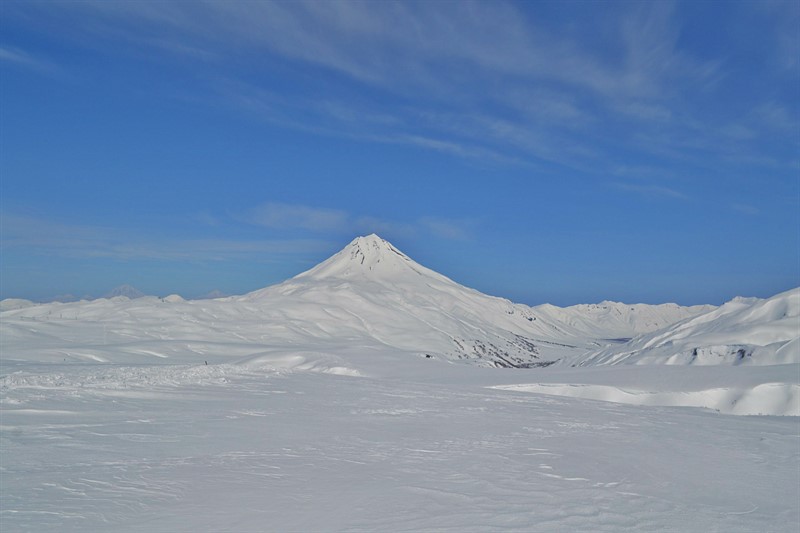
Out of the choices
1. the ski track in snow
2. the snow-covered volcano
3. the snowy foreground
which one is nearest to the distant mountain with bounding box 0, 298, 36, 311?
the snow-covered volcano

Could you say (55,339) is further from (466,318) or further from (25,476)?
(466,318)

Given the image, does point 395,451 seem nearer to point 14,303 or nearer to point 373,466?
point 373,466

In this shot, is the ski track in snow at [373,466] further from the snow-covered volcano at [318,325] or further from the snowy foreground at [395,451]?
the snow-covered volcano at [318,325]

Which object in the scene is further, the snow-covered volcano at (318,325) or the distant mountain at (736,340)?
the snow-covered volcano at (318,325)

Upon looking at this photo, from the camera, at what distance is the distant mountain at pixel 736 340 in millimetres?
31516

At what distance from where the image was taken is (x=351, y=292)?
Result: 158m

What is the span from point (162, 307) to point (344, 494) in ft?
280

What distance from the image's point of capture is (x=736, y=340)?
3638 centimetres

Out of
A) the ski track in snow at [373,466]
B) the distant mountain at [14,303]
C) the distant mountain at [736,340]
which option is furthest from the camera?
the distant mountain at [14,303]

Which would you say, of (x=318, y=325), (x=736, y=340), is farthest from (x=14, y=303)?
(x=736, y=340)

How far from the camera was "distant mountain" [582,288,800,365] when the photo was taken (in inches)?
1241

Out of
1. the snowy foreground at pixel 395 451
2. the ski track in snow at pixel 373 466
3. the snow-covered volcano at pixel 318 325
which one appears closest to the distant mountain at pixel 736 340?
the snowy foreground at pixel 395 451

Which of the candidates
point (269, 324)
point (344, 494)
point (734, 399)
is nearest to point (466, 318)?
point (269, 324)

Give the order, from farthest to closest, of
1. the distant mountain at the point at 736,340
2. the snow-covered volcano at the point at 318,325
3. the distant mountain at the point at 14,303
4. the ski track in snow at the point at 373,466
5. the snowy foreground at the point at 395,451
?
the distant mountain at the point at 14,303 → the snow-covered volcano at the point at 318,325 → the distant mountain at the point at 736,340 → the snowy foreground at the point at 395,451 → the ski track in snow at the point at 373,466
